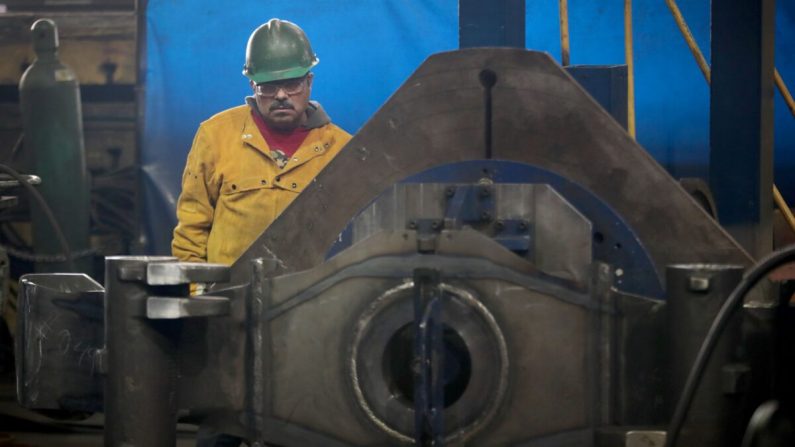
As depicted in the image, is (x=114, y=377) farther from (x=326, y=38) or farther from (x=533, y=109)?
(x=326, y=38)

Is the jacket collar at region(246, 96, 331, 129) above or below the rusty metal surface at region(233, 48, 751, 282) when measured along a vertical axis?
above

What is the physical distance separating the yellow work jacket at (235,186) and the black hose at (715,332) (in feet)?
8.85

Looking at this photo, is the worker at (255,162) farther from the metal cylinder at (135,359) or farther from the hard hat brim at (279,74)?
the metal cylinder at (135,359)

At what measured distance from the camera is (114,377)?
2.21 metres

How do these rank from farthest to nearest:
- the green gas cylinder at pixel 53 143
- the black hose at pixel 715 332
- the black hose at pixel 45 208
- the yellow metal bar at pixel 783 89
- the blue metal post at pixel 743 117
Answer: the green gas cylinder at pixel 53 143 → the black hose at pixel 45 208 → the yellow metal bar at pixel 783 89 → the blue metal post at pixel 743 117 → the black hose at pixel 715 332

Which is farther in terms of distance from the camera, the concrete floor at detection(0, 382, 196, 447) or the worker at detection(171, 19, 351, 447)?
the concrete floor at detection(0, 382, 196, 447)

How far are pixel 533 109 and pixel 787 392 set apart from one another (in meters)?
0.75

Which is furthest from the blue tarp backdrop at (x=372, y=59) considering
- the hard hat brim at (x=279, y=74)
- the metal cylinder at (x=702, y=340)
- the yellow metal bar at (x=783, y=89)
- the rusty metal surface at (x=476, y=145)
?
the metal cylinder at (x=702, y=340)

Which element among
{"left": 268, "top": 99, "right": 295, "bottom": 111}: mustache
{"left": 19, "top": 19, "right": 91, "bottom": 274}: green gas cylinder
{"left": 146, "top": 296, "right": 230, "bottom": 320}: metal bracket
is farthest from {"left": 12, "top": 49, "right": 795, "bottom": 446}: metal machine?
{"left": 19, "top": 19, "right": 91, "bottom": 274}: green gas cylinder

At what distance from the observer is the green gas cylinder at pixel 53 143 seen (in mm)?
7027

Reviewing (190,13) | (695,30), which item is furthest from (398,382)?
(190,13)

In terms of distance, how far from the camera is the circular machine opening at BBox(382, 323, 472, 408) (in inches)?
84.4

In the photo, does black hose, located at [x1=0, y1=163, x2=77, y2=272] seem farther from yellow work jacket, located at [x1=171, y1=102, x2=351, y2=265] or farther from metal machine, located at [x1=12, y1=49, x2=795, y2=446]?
metal machine, located at [x1=12, y1=49, x2=795, y2=446]

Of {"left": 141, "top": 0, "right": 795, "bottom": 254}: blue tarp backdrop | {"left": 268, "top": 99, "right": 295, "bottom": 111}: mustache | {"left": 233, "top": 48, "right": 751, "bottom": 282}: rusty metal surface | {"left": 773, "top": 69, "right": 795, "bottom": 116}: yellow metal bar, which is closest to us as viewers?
{"left": 233, "top": 48, "right": 751, "bottom": 282}: rusty metal surface
